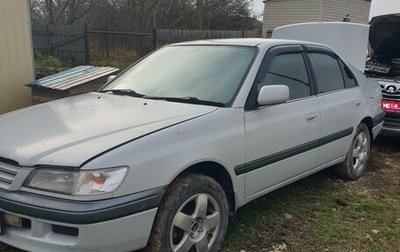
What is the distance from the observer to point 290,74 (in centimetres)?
379

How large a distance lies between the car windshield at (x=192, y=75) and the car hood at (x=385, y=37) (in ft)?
15.9

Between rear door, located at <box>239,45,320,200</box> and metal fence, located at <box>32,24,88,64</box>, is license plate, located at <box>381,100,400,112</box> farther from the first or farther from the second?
metal fence, located at <box>32,24,88,64</box>

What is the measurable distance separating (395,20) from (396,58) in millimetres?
716

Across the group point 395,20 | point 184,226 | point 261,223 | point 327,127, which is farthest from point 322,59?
point 395,20

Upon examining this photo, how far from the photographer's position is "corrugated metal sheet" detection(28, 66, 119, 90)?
5555 millimetres

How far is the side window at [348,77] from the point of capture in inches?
182

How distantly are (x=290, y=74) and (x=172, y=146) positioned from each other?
5.59 ft

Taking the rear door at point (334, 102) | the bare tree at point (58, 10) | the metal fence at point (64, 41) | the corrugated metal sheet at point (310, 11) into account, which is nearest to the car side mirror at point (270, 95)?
the rear door at point (334, 102)

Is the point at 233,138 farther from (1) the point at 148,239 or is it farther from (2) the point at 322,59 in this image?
(2) the point at 322,59

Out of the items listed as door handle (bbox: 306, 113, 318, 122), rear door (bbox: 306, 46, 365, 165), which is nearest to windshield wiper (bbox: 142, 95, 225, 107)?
door handle (bbox: 306, 113, 318, 122)

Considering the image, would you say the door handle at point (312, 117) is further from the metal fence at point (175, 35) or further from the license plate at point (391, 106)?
Result: the metal fence at point (175, 35)

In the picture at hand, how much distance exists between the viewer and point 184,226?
268 centimetres

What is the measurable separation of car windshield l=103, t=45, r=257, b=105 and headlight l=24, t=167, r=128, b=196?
1.06 meters

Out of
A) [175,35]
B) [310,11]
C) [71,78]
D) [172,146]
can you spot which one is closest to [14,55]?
[71,78]
